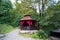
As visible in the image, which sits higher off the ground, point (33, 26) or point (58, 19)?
point (58, 19)

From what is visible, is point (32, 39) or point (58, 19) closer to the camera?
point (32, 39)

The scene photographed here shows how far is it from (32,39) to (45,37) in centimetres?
161

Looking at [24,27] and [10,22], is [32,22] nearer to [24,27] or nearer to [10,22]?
[24,27]

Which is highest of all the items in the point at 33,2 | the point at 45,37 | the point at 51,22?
the point at 33,2

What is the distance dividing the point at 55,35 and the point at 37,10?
13.5 metres

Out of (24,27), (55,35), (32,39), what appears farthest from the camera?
(24,27)

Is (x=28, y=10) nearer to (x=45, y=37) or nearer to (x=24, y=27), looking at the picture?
(x=24, y=27)

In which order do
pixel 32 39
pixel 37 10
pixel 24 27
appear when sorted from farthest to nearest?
pixel 37 10
pixel 24 27
pixel 32 39

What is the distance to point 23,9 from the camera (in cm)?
3133

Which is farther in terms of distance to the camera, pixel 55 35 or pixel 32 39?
pixel 55 35

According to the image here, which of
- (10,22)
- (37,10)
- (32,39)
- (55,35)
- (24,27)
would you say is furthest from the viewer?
(37,10)

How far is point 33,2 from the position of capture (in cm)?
2930

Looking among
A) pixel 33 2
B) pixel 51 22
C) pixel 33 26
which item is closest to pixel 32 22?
pixel 33 26

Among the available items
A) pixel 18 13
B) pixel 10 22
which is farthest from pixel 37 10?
pixel 10 22
